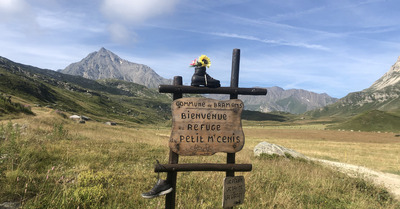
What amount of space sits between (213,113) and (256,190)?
402 cm

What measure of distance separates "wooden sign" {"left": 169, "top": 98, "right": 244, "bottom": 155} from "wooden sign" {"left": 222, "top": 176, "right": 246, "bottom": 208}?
665mm

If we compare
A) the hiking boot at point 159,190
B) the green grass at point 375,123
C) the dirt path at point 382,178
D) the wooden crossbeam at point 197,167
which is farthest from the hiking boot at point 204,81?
the green grass at point 375,123

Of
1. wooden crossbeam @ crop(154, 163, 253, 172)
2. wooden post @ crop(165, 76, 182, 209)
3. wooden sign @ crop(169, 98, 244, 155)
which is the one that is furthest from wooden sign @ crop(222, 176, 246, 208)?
wooden post @ crop(165, 76, 182, 209)

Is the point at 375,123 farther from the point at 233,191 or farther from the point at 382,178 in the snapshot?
the point at 233,191

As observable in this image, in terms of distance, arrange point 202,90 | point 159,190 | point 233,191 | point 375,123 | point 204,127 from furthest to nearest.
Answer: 1. point 375,123
2. point 202,90
3. point 233,191
4. point 204,127
5. point 159,190

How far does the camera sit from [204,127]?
14.6 feet

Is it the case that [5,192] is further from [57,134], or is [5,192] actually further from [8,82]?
[8,82]

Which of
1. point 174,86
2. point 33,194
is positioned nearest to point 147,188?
point 33,194

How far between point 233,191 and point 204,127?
1553 mm

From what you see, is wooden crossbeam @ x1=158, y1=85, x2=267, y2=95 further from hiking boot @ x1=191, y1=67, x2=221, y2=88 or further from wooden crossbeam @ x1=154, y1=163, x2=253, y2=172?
wooden crossbeam @ x1=154, y1=163, x2=253, y2=172

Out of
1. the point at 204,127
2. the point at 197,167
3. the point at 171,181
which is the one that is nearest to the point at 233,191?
the point at 197,167

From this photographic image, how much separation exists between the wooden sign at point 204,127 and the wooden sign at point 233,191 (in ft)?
2.18

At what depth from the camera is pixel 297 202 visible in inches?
266

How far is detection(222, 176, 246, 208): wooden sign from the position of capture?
4.51 m
